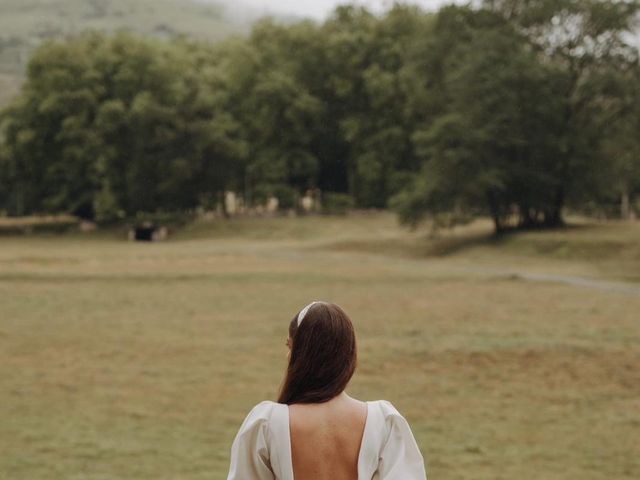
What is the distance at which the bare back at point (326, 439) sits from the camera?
3.42 meters

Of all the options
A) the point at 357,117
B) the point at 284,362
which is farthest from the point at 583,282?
the point at 357,117

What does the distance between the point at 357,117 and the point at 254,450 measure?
73126 millimetres

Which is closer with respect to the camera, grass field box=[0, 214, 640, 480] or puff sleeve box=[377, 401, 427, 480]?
puff sleeve box=[377, 401, 427, 480]

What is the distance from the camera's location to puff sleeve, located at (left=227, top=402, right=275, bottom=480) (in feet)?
11.1

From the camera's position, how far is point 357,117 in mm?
75750

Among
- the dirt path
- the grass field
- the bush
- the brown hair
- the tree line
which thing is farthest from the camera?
the bush

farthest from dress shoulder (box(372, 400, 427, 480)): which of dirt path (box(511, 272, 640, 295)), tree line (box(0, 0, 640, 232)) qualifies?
tree line (box(0, 0, 640, 232))

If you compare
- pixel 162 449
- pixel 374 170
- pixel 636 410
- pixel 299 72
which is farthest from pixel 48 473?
pixel 299 72

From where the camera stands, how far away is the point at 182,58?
77.0m

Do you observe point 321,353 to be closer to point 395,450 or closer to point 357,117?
point 395,450

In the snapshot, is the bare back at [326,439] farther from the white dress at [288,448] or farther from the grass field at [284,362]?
the grass field at [284,362]

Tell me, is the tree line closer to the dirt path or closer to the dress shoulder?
the dirt path

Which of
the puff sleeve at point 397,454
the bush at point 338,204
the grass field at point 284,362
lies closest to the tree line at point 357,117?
the bush at point 338,204

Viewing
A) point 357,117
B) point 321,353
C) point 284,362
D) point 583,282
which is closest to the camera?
point 321,353
